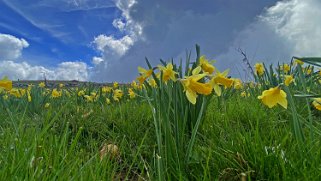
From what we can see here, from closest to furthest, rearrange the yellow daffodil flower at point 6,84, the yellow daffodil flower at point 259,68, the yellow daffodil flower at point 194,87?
the yellow daffodil flower at point 194,87
the yellow daffodil flower at point 6,84
the yellow daffodil flower at point 259,68

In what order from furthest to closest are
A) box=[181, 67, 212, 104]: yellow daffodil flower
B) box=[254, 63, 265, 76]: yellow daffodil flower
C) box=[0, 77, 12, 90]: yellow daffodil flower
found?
box=[254, 63, 265, 76]: yellow daffodil flower < box=[0, 77, 12, 90]: yellow daffodil flower < box=[181, 67, 212, 104]: yellow daffodil flower

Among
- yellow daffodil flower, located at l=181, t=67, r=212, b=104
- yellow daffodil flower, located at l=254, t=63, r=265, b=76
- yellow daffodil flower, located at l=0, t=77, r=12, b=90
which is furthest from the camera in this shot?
yellow daffodil flower, located at l=254, t=63, r=265, b=76

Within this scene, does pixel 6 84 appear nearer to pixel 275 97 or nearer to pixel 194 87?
pixel 194 87

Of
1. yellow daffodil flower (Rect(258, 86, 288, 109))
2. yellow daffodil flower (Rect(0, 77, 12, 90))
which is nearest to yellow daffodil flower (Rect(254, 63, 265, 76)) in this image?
yellow daffodil flower (Rect(258, 86, 288, 109))

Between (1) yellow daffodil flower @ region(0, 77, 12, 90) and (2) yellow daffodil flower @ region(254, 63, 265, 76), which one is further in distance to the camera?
(2) yellow daffodil flower @ region(254, 63, 265, 76)

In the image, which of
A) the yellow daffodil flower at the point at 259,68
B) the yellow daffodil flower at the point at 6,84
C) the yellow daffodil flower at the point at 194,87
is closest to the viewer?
the yellow daffodil flower at the point at 194,87

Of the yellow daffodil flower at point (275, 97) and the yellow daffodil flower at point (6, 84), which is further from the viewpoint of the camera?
the yellow daffodil flower at point (6, 84)

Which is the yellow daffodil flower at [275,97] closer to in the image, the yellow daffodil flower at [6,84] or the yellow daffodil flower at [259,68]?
the yellow daffodil flower at [6,84]

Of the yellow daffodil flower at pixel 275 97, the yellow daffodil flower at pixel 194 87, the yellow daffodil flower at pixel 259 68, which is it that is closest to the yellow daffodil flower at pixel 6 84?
the yellow daffodil flower at pixel 194 87

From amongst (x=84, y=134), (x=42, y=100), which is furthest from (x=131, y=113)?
(x=42, y=100)

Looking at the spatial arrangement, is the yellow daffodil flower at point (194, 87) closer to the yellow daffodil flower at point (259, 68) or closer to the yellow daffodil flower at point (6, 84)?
the yellow daffodil flower at point (6, 84)

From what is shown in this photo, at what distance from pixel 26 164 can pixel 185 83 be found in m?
0.75

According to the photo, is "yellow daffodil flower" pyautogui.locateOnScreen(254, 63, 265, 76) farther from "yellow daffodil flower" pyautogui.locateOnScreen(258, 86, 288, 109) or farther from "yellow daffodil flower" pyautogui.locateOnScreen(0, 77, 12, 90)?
"yellow daffodil flower" pyautogui.locateOnScreen(0, 77, 12, 90)

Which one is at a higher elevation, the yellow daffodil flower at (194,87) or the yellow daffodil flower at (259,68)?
the yellow daffodil flower at (259,68)
